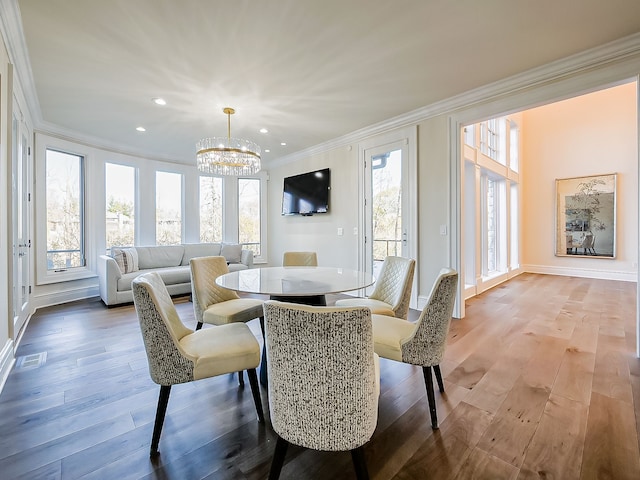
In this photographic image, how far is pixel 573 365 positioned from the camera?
2.32m

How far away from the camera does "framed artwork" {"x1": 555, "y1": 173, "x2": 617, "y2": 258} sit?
231 inches

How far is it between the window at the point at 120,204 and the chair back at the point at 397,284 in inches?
192

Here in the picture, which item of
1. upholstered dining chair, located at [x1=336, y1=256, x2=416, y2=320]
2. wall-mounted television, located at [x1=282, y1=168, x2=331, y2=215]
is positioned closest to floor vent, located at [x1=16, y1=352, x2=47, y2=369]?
upholstered dining chair, located at [x1=336, y1=256, x2=416, y2=320]

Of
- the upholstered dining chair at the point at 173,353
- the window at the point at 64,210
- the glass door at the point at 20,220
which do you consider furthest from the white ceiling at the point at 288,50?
the upholstered dining chair at the point at 173,353

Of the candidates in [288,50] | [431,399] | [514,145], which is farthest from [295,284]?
[514,145]

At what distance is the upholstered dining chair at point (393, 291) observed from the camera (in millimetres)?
2301

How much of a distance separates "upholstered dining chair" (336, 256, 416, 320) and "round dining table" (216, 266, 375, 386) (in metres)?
0.28

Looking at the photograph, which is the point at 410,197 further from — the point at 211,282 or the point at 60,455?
the point at 60,455

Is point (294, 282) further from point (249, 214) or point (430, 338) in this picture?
point (249, 214)

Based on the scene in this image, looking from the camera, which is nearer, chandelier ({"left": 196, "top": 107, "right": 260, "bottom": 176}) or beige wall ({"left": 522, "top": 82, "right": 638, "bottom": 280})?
chandelier ({"left": 196, "top": 107, "right": 260, "bottom": 176})

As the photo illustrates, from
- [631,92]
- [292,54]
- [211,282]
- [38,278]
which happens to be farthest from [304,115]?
[631,92]

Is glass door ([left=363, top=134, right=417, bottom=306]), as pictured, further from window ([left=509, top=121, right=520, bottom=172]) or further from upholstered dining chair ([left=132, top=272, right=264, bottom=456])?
window ([left=509, top=121, right=520, bottom=172])

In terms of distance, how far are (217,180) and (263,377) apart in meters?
5.15

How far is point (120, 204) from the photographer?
16.9 feet
